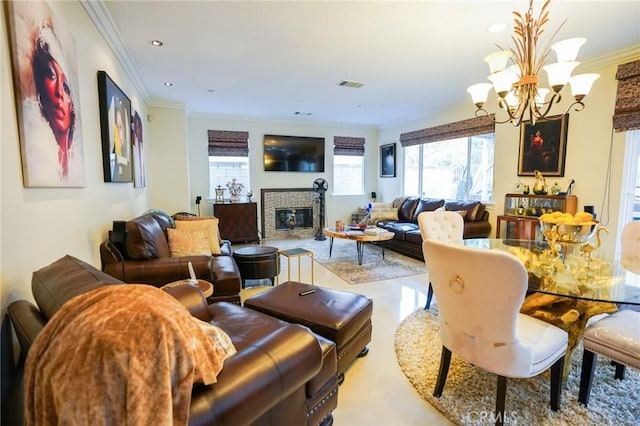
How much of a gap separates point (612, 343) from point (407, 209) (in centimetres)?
446

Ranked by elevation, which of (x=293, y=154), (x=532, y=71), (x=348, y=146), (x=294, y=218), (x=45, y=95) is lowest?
(x=294, y=218)

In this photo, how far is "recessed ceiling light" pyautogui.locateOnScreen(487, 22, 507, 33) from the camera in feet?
8.33

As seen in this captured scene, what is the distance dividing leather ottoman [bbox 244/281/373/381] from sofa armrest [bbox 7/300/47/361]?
116cm

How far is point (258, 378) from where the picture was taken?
1016 millimetres

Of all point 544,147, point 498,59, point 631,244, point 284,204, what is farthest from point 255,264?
point 544,147

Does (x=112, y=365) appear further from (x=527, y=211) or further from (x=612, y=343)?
(x=527, y=211)

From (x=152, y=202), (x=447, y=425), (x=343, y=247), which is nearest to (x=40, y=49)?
(x=447, y=425)

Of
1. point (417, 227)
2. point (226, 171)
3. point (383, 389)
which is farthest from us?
point (226, 171)

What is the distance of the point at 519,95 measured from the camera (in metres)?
2.34

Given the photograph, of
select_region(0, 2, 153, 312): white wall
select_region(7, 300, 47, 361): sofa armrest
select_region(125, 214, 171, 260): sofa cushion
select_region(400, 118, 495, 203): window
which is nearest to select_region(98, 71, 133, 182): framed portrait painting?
select_region(0, 2, 153, 312): white wall

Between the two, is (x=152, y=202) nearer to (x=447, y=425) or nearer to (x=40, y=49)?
(x=40, y=49)

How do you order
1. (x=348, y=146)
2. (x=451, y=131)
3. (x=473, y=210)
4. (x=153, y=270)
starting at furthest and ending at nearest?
(x=348, y=146) < (x=451, y=131) < (x=473, y=210) < (x=153, y=270)

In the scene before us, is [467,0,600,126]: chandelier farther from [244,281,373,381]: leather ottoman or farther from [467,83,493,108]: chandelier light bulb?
[244,281,373,381]: leather ottoman

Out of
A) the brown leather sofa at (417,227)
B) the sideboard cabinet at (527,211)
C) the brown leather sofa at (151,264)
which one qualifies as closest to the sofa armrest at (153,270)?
the brown leather sofa at (151,264)
